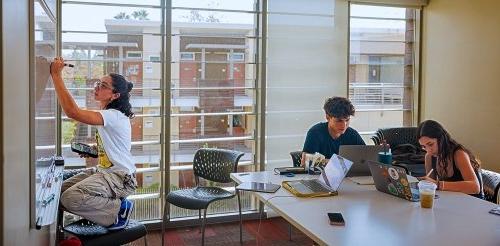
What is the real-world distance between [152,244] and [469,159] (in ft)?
8.77

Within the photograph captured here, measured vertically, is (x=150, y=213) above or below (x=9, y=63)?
below

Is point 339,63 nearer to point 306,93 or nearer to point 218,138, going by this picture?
point 306,93

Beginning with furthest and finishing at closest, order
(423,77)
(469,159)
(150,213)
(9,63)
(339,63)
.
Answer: (423,77) < (339,63) < (150,213) < (469,159) < (9,63)

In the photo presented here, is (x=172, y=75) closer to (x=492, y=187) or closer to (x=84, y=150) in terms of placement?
(x=84, y=150)

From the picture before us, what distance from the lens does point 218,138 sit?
15.9 feet

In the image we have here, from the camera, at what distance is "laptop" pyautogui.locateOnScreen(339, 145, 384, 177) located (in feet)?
10.5

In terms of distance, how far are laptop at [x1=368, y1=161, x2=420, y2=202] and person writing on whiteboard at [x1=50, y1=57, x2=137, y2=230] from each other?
1559 millimetres

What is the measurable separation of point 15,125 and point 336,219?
1.50m

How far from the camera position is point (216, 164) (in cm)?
421

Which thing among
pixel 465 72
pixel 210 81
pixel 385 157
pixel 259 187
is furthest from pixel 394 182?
pixel 465 72

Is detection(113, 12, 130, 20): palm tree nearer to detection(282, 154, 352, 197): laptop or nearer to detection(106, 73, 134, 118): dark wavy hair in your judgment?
detection(106, 73, 134, 118): dark wavy hair

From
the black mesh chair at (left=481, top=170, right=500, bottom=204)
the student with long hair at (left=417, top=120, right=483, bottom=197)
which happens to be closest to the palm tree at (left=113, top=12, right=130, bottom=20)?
the student with long hair at (left=417, top=120, right=483, bottom=197)

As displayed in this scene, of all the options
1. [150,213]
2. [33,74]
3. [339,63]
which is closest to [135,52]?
[150,213]

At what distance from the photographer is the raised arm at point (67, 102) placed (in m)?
2.58
